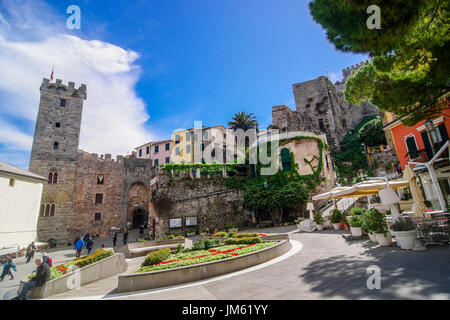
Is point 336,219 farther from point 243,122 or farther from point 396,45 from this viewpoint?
point 243,122

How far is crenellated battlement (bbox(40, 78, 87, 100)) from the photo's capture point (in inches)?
1193

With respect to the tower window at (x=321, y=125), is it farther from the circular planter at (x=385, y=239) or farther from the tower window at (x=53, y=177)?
the tower window at (x=53, y=177)

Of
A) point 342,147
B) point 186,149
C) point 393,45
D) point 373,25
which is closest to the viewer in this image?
point 373,25

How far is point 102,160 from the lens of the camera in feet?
108

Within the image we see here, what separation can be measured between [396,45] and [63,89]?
3911 centimetres

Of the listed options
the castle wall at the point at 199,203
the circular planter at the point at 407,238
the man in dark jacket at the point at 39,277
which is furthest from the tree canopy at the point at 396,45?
the castle wall at the point at 199,203

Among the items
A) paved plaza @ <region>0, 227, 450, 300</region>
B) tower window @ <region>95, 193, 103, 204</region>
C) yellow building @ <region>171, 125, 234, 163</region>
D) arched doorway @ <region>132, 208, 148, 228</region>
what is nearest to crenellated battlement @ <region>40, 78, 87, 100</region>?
tower window @ <region>95, 193, 103, 204</region>

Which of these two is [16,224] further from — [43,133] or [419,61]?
[419,61]

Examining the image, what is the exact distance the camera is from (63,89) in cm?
3152

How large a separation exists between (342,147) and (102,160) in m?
40.7

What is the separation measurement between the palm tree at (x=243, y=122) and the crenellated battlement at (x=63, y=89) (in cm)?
2541

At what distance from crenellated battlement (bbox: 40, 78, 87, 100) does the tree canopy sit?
36.6 meters
